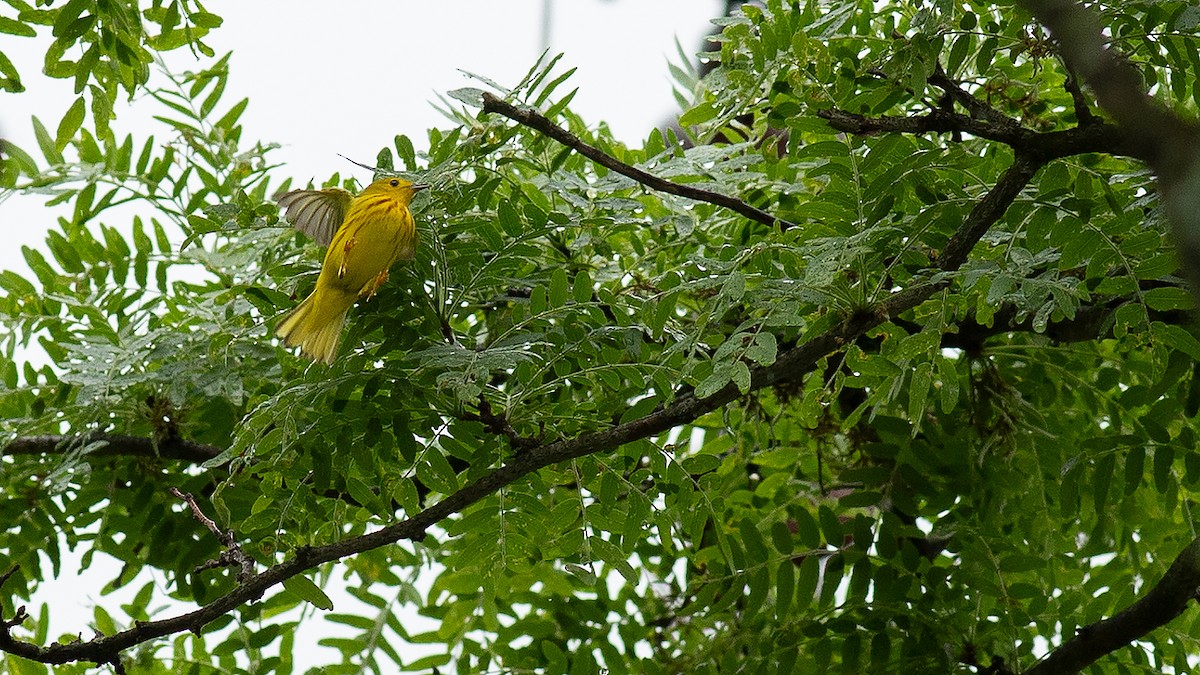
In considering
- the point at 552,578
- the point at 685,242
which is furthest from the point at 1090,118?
the point at 552,578

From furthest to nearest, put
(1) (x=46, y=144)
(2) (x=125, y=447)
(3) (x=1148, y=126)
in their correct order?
(1) (x=46, y=144), (2) (x=125, y=447), (3) (x=1148, y=126)

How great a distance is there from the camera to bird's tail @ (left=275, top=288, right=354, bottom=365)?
3.63ft

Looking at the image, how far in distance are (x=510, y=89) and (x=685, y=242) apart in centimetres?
32

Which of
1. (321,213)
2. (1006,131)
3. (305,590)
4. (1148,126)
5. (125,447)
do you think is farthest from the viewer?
(125,447)

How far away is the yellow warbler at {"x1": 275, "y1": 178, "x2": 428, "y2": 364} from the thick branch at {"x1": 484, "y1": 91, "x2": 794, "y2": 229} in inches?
4.4

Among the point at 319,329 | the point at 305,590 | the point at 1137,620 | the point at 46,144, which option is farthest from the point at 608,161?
the point at 46,144

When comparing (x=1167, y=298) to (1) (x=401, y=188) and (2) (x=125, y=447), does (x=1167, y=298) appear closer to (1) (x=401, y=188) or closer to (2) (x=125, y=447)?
(1) (x=401, y=188)

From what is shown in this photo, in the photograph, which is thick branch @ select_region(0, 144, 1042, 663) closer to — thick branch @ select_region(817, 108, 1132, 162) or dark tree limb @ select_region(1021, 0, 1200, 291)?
thick branch @ select_region(817, 108, 1132, 162)

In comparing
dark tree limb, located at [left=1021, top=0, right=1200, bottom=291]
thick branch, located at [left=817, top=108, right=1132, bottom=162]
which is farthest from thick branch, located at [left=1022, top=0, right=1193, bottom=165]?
thick branch, located at [left=817, top=108, right=1132, bottom=162]

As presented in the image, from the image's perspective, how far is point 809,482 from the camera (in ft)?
5.22

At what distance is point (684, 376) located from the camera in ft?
3.42

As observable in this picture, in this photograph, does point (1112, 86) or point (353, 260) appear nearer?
point (1112, 86)

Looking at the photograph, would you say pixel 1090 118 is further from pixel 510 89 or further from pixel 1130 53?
pixel 510 89

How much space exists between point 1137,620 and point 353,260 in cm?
81
